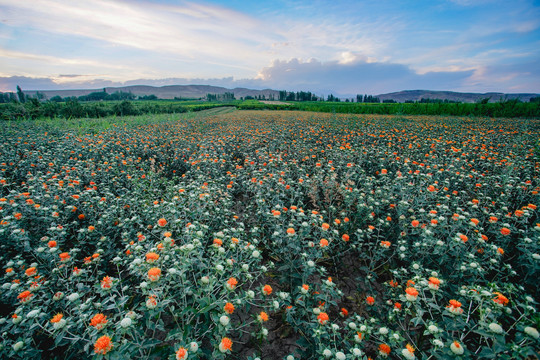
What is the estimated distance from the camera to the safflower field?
179cm

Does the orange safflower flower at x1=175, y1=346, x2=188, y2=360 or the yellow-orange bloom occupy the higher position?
the yellow-orange bloom

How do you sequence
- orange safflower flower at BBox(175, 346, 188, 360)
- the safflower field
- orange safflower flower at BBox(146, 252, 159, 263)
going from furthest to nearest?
orange safflower flower at BBox(146, 252, 159, 263)
the safflower field
orange safflower flower at BBox(175, 346, 188, 360)

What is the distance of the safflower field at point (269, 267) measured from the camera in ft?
5.88

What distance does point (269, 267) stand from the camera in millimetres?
2838

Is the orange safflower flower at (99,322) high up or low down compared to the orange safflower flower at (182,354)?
up

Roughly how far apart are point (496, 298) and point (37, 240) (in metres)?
5.55

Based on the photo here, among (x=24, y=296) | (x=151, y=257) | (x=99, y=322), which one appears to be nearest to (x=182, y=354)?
(x=99, y=322)

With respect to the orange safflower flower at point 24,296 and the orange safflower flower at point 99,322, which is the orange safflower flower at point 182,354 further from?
the orange safflower flower at point 24,296

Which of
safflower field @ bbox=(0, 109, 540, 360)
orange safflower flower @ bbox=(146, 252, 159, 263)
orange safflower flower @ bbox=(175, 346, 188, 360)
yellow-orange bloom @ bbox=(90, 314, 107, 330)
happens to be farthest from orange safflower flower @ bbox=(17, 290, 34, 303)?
orange safflower flower @ bbox=(175, 346, 188, 360)

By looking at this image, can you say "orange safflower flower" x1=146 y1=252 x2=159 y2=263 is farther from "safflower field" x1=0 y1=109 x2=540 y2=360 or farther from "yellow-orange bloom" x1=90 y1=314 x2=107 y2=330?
"yellow-orange bloom" x1=90 y1=314 x2=107 y2=330

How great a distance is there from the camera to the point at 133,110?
3256 cm

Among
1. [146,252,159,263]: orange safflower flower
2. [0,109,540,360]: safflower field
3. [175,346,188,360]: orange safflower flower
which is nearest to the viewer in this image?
[175,346,188,360]: orange safflower flower

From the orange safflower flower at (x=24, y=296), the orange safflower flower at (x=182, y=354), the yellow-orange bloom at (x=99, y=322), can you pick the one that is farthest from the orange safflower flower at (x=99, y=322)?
the orange safflower flower at (x=24, y=296)

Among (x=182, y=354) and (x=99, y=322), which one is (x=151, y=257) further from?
(x=182, y=354)
